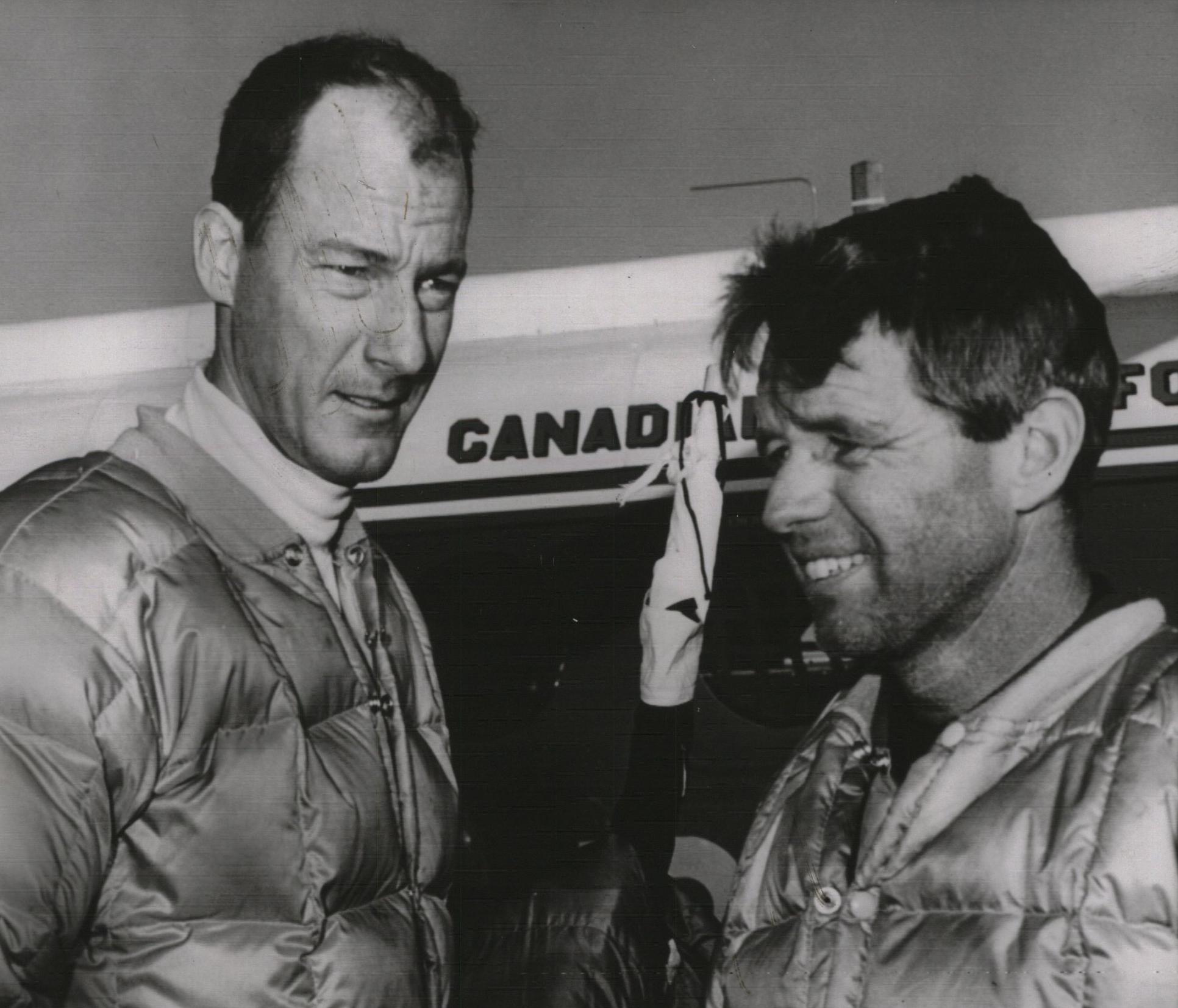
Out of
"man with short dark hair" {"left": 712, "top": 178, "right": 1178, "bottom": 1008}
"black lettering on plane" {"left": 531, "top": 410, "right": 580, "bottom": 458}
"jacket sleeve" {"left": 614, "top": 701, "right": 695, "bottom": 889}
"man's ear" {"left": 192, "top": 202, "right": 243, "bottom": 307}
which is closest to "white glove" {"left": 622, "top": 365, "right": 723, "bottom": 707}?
"jacket sleeve" {"left": 614, "top": 701, "right": 695, "bottom": 889}

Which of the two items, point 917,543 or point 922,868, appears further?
point 917,543

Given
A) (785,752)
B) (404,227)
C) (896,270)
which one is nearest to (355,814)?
(404,227)

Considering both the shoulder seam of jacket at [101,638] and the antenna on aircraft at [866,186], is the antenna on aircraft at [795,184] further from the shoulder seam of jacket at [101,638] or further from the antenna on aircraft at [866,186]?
the shoulder seam of jacket at [101,638]

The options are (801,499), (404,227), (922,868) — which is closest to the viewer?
(922,868)

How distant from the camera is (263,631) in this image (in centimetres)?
131

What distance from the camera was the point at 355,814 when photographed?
51.3 inches

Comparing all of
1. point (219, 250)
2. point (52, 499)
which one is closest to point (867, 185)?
point (219, 250)

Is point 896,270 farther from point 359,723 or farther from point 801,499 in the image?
point 359,723

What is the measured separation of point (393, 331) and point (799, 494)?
505 millimetres

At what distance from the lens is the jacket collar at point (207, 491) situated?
136 cm

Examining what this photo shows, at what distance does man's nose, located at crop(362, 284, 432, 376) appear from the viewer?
5.07ft

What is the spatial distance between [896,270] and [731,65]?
1085mm

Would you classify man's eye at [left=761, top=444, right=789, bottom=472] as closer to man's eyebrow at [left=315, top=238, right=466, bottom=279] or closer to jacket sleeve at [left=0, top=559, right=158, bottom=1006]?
man's eyebrow at [left=315, top=238, right=466, bottom=279]

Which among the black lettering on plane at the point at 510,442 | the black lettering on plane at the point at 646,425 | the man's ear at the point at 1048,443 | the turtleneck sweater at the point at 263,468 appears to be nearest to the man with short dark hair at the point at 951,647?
the man's ear at the point at 1048,443
